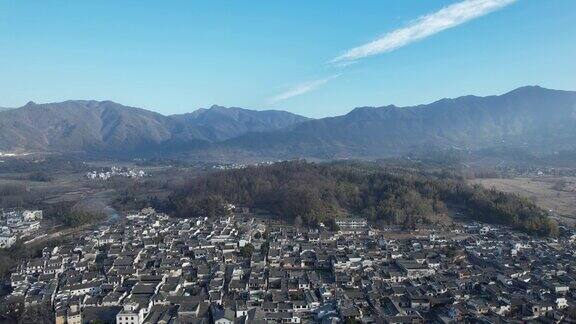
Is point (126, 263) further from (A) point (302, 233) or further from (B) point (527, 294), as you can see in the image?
(B) point (527, 294)

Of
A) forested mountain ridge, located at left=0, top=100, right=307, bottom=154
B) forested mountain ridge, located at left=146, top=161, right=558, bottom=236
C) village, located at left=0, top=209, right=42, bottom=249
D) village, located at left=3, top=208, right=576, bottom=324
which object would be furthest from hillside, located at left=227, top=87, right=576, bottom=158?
village, located at left=3, top=208, right=576, bottom=324

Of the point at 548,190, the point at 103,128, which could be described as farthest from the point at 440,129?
the point at 103,128

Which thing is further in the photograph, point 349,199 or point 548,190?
point 548,190

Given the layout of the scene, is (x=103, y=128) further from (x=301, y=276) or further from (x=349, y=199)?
(x=301, y=276)

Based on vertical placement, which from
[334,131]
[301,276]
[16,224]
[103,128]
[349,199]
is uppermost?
[103,128]

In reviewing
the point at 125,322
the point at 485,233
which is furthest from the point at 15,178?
the point at 485,233

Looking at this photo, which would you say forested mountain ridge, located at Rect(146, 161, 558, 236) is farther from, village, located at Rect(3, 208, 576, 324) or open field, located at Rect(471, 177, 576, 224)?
open field, located at Rect(471, 177, 576, 224)
